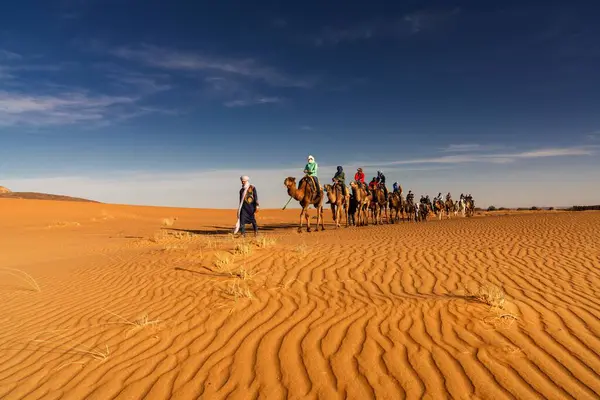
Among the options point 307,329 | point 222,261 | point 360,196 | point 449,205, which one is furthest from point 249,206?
point 449,205

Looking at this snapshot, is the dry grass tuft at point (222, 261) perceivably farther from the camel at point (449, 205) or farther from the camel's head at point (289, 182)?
the camel at point (449, 205)

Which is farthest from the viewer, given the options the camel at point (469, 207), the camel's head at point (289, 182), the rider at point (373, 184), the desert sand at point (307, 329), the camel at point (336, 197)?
the camel at point (469, 207)

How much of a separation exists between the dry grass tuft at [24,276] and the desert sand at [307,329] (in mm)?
176

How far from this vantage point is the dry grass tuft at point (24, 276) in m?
9.18

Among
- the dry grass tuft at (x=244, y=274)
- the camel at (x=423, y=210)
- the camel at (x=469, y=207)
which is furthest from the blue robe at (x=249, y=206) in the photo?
the camel at (x=469, y=207)

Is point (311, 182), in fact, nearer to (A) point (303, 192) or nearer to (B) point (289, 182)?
(A) point (303, 192)

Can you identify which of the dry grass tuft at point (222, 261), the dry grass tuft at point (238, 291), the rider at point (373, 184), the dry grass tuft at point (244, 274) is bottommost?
the dry grass tuft at point (238, 291)

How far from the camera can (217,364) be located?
457 centimetres

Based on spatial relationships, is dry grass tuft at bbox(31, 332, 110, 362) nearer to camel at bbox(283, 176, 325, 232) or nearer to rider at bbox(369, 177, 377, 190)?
camel at bbox(283, 176, 325, 232)

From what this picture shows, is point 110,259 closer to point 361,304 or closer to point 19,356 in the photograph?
point 19,356

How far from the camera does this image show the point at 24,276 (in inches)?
431

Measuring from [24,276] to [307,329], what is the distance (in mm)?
9571

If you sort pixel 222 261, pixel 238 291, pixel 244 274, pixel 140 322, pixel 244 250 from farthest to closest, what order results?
pixel 244 250
pixel 222 261
pixel 244 274
pixel 238 291
pixel 140 322

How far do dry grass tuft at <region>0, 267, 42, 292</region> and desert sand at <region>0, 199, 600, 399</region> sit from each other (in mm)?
176
